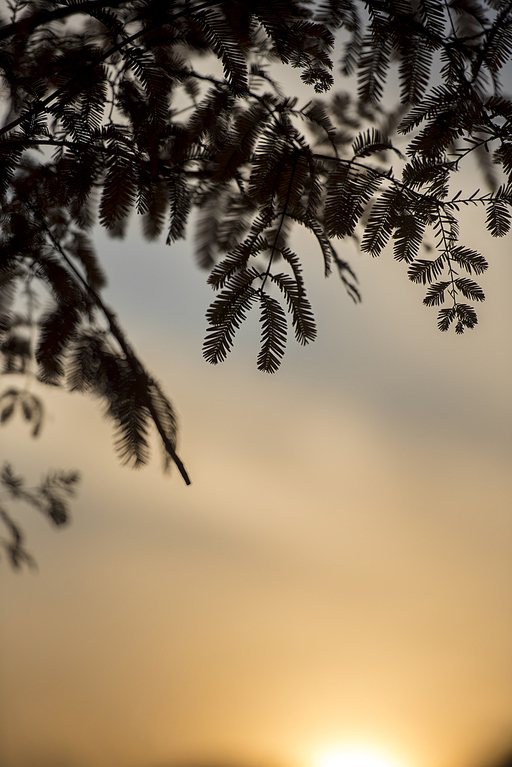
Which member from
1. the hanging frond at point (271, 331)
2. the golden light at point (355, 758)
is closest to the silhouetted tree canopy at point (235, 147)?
the hanging frond at point (271, 331)

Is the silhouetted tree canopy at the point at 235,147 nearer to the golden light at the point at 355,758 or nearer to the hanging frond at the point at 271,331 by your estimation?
the hanging frond at the point at 271,331

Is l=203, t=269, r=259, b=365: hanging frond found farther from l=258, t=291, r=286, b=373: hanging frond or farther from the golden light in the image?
the golden light

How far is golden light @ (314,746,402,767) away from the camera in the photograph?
4.68 ft

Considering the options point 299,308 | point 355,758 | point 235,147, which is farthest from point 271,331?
point 355,758

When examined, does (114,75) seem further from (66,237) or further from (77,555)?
(77,555)

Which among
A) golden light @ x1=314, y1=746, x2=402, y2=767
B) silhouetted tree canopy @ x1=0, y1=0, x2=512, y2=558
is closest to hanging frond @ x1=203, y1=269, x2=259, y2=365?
silhouetted tree canopy @ x1=0, y1=0, x2=512, y2=558

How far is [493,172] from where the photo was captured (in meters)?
0.78

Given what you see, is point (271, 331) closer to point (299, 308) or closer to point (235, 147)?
point (299, 308)

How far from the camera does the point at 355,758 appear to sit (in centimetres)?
143

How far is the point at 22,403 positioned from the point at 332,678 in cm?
141

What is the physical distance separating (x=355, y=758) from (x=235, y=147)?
76.0 inches

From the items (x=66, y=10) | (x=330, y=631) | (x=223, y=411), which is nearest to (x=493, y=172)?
(x=66, y=10)

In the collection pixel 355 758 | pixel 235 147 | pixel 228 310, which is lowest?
pixel 355 758

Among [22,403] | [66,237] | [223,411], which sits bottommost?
[22,403]
